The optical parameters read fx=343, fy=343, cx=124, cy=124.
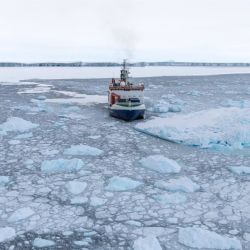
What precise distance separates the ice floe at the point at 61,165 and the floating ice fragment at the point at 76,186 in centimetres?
61

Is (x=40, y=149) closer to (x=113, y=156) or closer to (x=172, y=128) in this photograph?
(x=113, y=156)

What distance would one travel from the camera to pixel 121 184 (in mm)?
4930

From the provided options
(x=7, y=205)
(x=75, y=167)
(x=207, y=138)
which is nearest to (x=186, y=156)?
(x=207, y=138)

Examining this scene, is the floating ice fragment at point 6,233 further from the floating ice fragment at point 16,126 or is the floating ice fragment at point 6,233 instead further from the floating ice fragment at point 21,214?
the floating ice fragment at point 16,126

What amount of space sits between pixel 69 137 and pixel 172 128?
2.43 meters

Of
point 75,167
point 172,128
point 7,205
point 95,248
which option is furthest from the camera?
point 172,128

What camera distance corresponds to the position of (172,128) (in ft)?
26.8

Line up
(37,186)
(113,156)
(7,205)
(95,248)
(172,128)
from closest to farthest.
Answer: (95,248) → (7,205) → (37,186) → (113,156) → (172,128)

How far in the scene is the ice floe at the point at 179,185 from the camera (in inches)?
192

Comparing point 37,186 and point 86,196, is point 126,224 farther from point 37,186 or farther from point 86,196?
point 37,186

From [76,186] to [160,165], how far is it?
5.12ft

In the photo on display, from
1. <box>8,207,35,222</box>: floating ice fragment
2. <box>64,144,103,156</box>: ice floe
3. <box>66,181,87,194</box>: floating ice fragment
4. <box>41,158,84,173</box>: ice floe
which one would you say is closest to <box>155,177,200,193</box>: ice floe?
<box>66,181,87,194</box>: floating ice fragment

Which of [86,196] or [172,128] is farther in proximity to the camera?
[172,128]

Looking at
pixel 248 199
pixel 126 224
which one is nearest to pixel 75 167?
pixel 126 224
